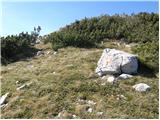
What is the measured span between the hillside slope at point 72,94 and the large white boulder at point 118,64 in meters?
0.36

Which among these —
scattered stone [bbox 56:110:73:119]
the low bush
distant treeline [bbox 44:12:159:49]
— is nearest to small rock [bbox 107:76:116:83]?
the low bush

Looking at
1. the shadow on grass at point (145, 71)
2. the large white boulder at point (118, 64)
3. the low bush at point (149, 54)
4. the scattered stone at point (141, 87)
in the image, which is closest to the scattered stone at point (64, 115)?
the scattered stone at point (141, 87)

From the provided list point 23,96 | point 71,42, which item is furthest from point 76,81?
point 71,42

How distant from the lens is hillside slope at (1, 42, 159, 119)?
996cm

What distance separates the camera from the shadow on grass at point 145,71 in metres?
12.6

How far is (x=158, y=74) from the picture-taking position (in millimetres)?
12547

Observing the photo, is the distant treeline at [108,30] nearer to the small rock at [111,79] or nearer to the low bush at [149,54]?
the low bush at [149,54]

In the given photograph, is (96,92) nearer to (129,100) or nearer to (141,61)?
(129,100)

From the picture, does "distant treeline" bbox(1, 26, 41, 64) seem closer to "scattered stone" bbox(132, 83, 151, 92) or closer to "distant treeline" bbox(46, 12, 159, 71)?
"distant treeline" bbox(46, 12, 159, 71)

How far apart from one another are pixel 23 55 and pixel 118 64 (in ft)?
20.6

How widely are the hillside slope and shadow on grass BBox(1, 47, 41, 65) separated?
5.31ft

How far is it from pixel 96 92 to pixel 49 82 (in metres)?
1.95

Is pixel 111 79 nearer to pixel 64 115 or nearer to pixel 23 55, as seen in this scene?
pixel 64 115

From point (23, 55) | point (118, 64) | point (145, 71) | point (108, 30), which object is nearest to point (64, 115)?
point (118, 64)
